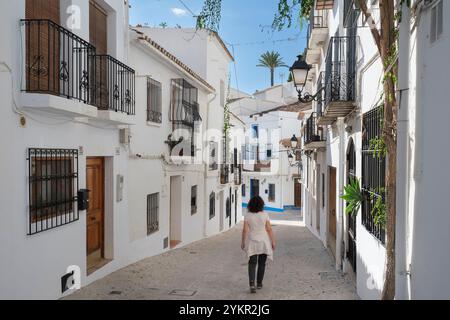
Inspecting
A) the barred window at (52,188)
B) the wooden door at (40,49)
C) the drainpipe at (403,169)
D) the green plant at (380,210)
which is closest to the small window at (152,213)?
the barred window at (52,188)

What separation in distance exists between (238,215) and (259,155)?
9.58 m

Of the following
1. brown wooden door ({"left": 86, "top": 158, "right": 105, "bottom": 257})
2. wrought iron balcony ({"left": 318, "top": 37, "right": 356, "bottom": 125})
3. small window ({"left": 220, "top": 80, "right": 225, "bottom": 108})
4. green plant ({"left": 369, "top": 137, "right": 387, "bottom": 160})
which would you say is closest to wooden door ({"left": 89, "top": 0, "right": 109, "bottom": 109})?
brown wooden door ({"left": 86, "top": 158, "right": 105, "bottom": 257})

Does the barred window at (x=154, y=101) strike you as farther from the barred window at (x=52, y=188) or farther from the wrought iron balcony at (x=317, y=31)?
the wrought iron balcony at (x=317, y=31)

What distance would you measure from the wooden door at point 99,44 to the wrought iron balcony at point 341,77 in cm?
419

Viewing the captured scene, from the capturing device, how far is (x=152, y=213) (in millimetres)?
11477

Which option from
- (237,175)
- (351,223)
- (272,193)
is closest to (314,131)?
(351,223)

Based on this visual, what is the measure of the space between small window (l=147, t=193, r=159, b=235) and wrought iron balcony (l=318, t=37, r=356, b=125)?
5.05 meters

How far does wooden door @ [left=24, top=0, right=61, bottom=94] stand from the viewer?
5586mm

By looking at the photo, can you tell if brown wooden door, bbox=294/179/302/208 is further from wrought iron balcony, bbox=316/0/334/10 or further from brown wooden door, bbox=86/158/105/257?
Result: brown wooden door, bbox=86/158/105/257

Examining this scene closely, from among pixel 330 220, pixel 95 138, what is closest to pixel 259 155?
pixel 330 220

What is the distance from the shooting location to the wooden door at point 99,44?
7.99 m

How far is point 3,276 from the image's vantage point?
5082 mm

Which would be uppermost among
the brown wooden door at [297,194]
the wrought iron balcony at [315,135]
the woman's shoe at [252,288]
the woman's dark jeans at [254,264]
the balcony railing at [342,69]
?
the balcony railing at [342,69]

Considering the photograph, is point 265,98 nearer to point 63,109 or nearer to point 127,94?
point 127,94
